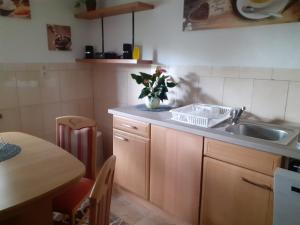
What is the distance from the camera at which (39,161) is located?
138 centimetres

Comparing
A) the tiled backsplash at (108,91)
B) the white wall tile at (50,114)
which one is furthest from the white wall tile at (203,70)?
the white wall tile at (50,114)

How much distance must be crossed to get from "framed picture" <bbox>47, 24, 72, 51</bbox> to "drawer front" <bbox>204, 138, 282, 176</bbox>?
202cm

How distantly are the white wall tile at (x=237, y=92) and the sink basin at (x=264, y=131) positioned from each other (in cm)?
21

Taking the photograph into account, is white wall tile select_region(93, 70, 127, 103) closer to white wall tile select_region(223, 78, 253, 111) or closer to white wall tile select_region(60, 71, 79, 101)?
white wall tile select_region(60, 71, 79, 101)

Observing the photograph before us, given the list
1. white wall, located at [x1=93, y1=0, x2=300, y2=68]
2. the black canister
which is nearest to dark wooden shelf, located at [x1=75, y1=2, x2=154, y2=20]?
white wall, located at [x1=93, y1=0, x2=300, y2=68]

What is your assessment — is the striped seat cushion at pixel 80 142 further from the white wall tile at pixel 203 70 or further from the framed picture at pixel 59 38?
the framed picture at pixel 59 38

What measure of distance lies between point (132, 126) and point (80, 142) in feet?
1.61

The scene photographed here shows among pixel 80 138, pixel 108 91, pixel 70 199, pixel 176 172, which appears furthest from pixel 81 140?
pixel 108 91

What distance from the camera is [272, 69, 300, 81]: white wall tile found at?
5.51 ft

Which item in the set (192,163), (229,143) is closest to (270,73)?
(229,143)

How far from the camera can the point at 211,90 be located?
2.12m

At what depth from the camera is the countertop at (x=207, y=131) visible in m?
1.33

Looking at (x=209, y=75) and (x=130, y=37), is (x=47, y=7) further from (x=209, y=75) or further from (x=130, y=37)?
(x=209, y=75)

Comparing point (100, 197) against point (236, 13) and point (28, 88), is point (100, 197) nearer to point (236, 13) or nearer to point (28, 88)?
point (236, 13)
